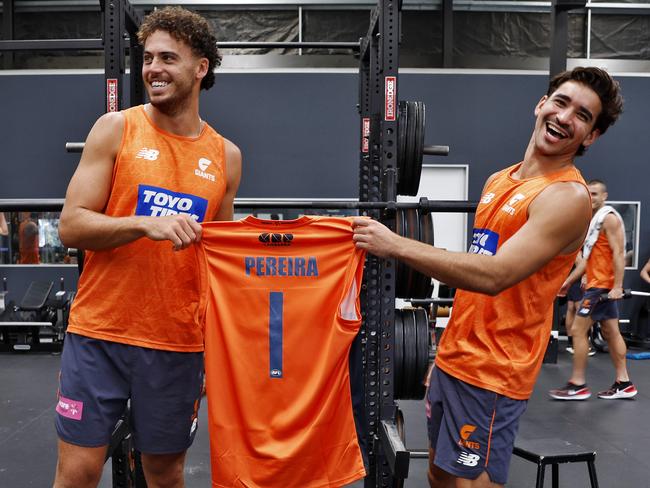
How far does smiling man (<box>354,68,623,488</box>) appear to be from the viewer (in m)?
1.81

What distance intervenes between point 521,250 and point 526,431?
303cm

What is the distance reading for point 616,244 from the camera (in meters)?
4.95

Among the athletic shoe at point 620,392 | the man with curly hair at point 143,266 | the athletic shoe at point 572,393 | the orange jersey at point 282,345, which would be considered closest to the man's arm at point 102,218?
the man with curly hair at point 143,266

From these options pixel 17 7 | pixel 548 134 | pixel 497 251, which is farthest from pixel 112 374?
pixel 17 7

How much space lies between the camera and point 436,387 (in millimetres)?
2088

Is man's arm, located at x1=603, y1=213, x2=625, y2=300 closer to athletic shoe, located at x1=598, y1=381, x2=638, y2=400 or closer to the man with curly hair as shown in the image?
athletic shoe, located at x1=598, y1=381, x2=638, y2=400

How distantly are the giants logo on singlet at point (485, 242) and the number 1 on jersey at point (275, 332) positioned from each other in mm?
675

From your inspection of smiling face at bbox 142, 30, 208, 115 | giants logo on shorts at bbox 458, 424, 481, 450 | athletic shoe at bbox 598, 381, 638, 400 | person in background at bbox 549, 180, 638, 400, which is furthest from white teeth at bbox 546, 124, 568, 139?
athletic shoe at bbox 598, 381, 638, 400

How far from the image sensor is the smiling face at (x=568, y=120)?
6.12 ft

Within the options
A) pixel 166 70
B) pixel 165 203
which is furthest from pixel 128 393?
pixel 166 70

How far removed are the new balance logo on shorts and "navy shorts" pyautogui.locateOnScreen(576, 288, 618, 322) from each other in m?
3.50

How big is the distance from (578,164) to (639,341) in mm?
2335

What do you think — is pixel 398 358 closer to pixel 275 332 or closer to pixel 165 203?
pixel 275 332

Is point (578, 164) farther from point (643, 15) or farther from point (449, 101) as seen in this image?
point (643, 15)
